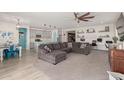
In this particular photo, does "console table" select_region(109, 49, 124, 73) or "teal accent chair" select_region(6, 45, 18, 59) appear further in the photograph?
"teal accent chair" select_region(6, 45, 18, 59)

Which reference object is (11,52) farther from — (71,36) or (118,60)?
(71,36)

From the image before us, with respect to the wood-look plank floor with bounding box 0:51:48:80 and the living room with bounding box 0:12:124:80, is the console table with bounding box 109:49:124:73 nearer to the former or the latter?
the living room with bounding box 0:12:124:80

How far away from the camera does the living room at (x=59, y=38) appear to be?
403 cm

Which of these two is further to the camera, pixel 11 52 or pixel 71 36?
pixel 71 36

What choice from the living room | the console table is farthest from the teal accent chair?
the console table

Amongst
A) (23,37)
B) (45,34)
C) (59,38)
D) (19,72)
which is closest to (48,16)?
(19,72)

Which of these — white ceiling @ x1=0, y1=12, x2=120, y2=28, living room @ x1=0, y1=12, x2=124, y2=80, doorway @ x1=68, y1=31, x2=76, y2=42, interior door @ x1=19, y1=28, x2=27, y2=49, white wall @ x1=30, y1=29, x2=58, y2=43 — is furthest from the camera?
doorway @ x1=68, y1=31, x2=76, y2=42

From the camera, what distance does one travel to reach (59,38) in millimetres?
10984

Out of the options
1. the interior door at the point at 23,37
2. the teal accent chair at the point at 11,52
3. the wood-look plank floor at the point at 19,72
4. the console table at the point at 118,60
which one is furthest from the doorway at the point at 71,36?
the console table at the point at 118,60

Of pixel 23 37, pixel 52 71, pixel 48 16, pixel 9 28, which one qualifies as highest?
pixel 48 16

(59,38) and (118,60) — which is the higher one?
(59,38)

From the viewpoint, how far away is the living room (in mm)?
4027
